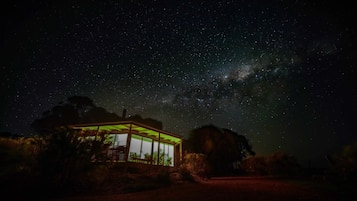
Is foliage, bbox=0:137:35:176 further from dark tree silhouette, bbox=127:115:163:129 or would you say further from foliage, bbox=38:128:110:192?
dark tree silhouette, bbox=127:115:163:129

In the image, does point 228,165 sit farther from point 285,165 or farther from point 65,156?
point 65,156

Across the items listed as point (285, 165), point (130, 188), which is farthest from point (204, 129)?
point (130, 188)

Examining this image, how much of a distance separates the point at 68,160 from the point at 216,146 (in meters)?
22.4

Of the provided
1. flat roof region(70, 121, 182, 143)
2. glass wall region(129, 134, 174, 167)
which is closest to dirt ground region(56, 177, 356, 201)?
flat roof region(70, 121, 182, 143)

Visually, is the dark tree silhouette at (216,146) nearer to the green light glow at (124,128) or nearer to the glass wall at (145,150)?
the glass wall at (145,150)

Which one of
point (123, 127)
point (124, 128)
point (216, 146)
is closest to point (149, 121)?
point (216, 146)

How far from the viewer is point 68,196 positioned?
7199 millimetres

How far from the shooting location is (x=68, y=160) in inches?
317

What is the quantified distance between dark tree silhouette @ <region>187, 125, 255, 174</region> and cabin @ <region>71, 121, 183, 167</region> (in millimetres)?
7351

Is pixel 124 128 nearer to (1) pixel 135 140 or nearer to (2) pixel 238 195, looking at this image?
(1) pixel 135 140

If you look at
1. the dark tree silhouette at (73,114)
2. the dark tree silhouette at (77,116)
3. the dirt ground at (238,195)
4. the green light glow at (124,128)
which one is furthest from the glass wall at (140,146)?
the dark tree silhouette at (73,114)

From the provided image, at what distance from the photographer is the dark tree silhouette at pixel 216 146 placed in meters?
27.6

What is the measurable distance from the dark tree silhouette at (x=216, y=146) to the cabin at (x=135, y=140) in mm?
7351

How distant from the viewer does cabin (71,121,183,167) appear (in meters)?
15.4
